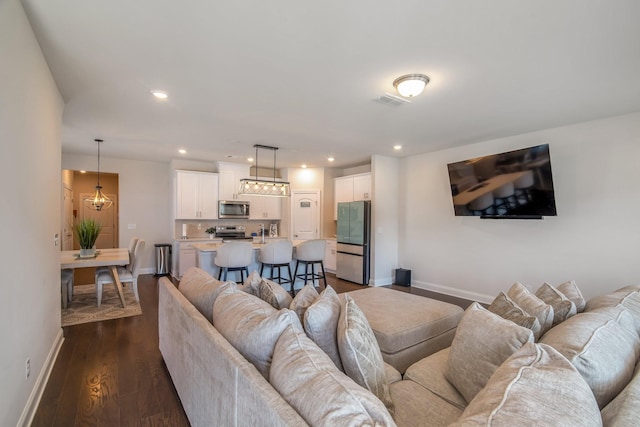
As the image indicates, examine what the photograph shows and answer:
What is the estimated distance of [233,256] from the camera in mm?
4586

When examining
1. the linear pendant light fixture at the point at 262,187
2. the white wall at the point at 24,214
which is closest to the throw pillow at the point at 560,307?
the white wall at the point at 24,214

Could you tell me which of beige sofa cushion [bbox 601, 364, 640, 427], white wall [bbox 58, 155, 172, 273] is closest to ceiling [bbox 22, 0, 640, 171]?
beige sofa cushion [bbox 601, 364, 640, 427]

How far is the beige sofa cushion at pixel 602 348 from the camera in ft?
3.40

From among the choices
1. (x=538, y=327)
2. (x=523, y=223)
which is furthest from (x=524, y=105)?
(x=538, y=327)

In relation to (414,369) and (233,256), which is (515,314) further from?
(233,256)

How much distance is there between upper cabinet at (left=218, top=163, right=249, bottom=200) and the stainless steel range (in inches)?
28.9

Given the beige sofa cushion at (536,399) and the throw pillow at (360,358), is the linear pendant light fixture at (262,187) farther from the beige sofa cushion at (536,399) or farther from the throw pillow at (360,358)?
the beige sofa cushion at (536,399)

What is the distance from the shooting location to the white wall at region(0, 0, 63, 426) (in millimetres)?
1687

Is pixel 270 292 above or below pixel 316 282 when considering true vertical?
above

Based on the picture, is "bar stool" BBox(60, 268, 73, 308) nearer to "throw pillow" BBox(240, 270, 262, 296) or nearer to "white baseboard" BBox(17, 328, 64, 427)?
"white baseboard" BBox(17, 328, 64, 427)

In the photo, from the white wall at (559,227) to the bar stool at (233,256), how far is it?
3.29 meters

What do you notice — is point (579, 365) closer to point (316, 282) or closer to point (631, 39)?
point (631, 39)

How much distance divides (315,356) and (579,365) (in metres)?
0.90

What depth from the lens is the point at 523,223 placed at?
452cm
